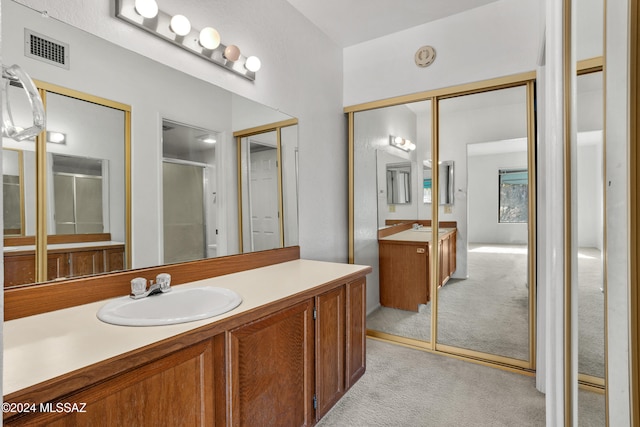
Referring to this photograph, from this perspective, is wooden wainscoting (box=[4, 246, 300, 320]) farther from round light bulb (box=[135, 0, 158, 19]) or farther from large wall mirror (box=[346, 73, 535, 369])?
large wall mirror (box=[346, 73, 535, 369])

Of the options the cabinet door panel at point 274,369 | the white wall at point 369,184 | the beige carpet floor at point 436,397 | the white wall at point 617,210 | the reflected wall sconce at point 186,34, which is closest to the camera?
the white wall at point 617,210

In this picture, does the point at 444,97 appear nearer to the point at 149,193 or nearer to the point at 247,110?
the point at 247,110

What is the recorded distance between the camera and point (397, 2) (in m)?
2.39

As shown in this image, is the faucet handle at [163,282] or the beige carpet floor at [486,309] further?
the beige carpet floor at [486,309]

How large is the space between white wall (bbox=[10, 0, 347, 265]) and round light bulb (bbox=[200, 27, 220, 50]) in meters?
0.07

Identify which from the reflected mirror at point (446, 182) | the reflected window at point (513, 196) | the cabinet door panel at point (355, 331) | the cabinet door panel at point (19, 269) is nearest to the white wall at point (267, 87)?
the cabinet door panel at point (19, 269)

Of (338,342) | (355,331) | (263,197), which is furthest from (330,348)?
(263,197)

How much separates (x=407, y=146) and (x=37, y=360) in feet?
8.64

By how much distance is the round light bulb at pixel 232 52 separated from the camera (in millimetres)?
1875

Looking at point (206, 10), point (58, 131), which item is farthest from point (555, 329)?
point (206, 10)

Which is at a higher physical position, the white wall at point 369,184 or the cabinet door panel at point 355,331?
the white wall at point 369,184

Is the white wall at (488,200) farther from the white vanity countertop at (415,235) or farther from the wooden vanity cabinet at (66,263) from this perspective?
the wooden vanity cabinet at (66,263)

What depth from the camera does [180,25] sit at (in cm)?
161

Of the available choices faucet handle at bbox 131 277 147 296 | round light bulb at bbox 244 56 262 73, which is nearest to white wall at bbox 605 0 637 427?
faucet handle at bbox 131 277 147 296
